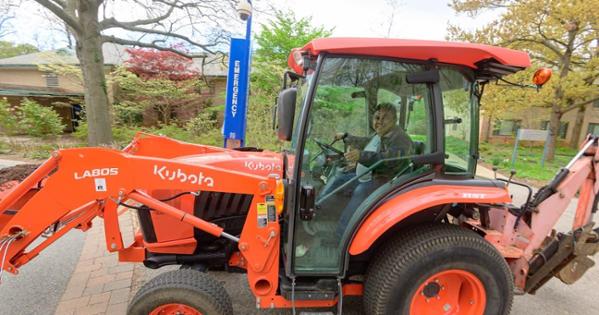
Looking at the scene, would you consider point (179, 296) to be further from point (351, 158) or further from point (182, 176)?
point (351, 158)

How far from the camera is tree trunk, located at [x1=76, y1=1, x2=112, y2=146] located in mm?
8500

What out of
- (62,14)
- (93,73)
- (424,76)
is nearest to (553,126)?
(424,76)

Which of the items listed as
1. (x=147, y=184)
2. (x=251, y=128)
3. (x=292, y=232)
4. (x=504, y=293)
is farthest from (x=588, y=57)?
(x=147, y=184)

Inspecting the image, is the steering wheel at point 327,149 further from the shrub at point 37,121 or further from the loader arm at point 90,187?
the shrub at point 37,121

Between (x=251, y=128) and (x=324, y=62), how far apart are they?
253 inches

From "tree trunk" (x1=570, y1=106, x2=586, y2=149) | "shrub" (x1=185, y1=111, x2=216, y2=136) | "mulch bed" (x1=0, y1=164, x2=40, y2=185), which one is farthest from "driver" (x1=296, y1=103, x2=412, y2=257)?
"tree trunk" (x1=570, y1=106, x2=586, y2=149)

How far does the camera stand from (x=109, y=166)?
189 centimetres

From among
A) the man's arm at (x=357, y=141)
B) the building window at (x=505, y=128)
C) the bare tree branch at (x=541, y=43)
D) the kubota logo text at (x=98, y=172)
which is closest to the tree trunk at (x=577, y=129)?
the building window at (x=505, y=128)

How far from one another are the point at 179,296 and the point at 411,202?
159cm

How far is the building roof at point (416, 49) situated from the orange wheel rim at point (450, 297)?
145cm

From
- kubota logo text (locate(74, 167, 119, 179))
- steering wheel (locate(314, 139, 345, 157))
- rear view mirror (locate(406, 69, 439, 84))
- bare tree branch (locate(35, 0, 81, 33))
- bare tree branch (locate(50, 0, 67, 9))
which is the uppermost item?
bare tree branch (locate(50, 0, 67, 9))

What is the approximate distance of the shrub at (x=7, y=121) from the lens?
1005 cm

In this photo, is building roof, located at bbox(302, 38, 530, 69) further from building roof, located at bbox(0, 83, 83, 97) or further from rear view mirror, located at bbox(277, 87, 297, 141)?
building roof, located at bbox(0, 83, 83, 97)

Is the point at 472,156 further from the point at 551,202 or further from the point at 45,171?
the point at 45,171
